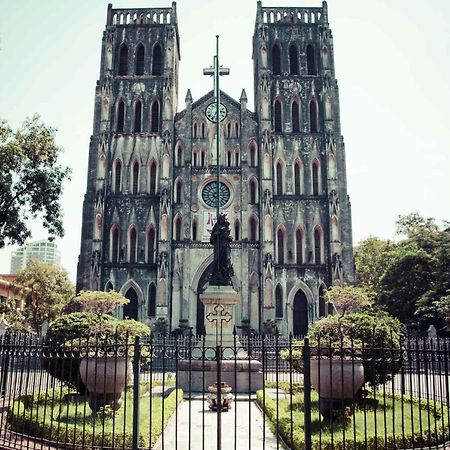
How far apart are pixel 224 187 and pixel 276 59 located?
9.75 meters

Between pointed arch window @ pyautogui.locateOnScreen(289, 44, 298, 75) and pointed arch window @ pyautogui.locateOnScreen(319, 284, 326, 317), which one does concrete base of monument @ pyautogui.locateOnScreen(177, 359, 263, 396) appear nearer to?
pointed arch window @ pyautogui.locateOnScreen(319, 284, 326, 317)

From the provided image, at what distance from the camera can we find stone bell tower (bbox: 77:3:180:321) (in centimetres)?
3212

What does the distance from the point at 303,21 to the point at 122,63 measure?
12.7m

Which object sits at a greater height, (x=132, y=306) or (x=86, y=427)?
(x=132, y=306)

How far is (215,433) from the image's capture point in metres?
9.42

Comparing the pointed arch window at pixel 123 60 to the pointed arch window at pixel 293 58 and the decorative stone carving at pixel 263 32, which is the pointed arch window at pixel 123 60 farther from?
the pointed arch window at pixel 293 58

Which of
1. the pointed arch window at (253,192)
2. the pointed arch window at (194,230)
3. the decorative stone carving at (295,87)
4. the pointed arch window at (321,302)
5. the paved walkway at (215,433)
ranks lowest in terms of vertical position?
the paved walkway at (215,433)

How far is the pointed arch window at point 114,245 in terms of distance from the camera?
32.7 metres

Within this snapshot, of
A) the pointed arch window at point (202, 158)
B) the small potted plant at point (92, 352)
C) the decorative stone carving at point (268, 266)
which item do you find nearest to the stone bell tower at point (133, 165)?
the pointed arch window at point (202, 158)

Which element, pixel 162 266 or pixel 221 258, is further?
pixel 162 266

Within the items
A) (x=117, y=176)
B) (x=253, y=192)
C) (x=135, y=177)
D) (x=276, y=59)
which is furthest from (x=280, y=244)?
(x=276, y=59)

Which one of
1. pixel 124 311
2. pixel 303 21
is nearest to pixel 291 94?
pixel 303 21

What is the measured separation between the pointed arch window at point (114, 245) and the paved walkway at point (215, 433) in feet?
69.7

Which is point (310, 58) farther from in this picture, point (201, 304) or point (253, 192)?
point (201, 304)
